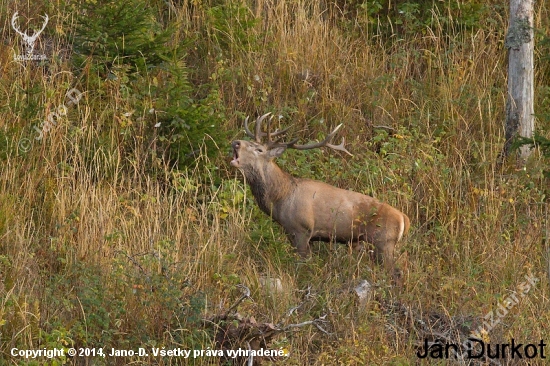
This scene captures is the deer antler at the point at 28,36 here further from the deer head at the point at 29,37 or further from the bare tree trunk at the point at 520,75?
the bare tree trunk at the point at 520,75

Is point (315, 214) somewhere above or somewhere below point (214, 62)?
below

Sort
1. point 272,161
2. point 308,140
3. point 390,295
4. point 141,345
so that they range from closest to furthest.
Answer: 1. point 141,345
2. point 390,295
3. point 272,161
4. point 308,140

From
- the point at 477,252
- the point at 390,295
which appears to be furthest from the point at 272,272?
the point at 477,252

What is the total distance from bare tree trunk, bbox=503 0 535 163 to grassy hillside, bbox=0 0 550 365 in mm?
224

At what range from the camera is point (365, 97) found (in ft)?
39.7

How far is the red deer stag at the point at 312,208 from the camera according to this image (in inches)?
385

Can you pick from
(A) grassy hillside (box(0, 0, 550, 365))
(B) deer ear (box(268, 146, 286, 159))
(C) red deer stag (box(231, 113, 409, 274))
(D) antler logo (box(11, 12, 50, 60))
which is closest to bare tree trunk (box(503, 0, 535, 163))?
(A) grassy hillside (box(0, 0, 550, 365))

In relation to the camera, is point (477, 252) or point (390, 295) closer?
point (390, 295)

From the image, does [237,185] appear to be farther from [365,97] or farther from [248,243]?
[365,97]

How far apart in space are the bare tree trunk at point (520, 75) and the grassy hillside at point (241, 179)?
0.22 m

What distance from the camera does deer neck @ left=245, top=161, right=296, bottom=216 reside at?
10.0m

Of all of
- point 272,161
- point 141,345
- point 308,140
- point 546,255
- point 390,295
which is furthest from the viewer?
point 308,140

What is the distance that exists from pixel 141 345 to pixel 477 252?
3531 mm

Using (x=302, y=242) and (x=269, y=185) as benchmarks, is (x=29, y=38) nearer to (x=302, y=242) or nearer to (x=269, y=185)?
(x=269, y=185)
